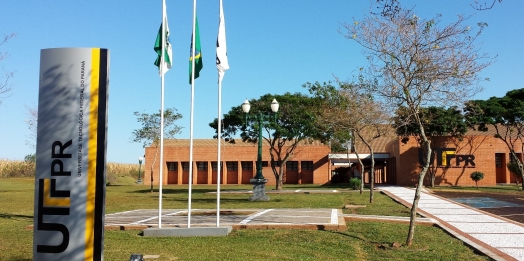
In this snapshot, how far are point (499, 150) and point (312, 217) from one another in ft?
123

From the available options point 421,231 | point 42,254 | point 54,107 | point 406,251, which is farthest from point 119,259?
point 421,231

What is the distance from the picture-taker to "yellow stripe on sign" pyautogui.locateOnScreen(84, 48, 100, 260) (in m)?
5.44

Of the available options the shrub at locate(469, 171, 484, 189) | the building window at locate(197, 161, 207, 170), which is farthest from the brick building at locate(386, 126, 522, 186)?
the building window at locate(197, 161, 207, 170)

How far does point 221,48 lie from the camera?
464 inches

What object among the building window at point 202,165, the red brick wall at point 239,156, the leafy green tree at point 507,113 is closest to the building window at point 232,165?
the red brick wall at point 239,156

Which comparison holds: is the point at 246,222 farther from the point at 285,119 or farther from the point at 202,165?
the point at 202,165

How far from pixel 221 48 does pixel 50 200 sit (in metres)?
7.01

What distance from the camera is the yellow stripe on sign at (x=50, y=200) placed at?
5387 millimetres

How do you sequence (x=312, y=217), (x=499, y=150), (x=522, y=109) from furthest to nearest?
(x=499, y=150)
(x=522, y=109)
(x=312, y=217)

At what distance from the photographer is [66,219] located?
5.40 metres

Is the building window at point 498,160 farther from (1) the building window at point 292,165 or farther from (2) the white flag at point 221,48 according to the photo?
A: (2) the white flag at point 221,48

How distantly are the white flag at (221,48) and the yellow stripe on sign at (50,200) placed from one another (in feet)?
22.4

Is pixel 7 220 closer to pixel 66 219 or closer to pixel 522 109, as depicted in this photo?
pixel 66 219

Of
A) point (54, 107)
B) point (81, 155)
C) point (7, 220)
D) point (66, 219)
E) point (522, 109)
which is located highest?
point (522, 109)
